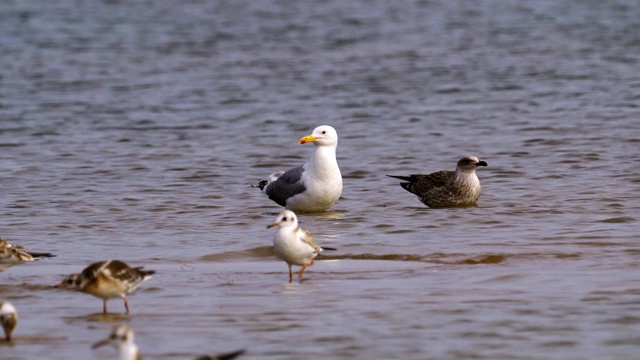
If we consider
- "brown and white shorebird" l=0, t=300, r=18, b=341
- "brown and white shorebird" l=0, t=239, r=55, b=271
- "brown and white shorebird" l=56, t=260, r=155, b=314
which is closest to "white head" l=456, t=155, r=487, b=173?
"brown and white shorebird" l=0, t=239, r=55, b=271

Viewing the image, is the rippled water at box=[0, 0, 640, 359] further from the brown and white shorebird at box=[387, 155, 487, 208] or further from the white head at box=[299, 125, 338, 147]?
the white head at box=[299, 125, 338, 147]

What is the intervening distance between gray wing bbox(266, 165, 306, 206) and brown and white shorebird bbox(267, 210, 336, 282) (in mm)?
4167

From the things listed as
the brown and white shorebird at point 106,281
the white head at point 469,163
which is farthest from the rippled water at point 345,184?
the white head at point 469,163

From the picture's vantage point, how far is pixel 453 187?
17.2 m

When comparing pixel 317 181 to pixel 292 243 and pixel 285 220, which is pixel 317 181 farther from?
pixel 292 243

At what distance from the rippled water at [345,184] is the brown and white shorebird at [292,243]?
0.25 metres

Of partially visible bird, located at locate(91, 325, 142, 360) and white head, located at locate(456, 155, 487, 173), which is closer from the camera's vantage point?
partially visible bird, located at locate(91, 325, 142, 360)

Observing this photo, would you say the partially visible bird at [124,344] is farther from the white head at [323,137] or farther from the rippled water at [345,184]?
the white head at [323,137]

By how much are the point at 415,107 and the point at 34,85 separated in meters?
10.2

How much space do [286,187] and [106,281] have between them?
6.35 m

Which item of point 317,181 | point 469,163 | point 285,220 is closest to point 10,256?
point 285,220

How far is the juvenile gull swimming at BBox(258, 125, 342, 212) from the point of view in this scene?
16781mm

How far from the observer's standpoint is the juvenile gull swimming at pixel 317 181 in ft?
55.1

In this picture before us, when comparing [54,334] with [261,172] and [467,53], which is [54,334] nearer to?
[261,172]
